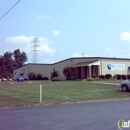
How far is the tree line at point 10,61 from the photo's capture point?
98.4 metres

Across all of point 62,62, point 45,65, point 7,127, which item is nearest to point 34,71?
point 45,65

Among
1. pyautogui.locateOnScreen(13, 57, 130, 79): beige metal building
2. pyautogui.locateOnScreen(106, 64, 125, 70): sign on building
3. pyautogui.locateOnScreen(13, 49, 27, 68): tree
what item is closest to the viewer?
pyautogui.locateOnScreen(13, 57, 130, 79): beige metal building

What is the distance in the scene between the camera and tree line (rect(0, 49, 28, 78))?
98438 millimetres

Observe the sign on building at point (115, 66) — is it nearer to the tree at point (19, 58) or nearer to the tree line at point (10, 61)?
the tree line at point (10, 61)

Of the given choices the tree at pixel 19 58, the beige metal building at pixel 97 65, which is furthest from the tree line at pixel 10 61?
the beige metal building at pixel 97 65

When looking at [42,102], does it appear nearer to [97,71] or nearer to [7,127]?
[7,127]

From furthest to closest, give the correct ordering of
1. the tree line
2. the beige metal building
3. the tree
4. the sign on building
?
the tree < the tree line < the sign on building < the beige metal building

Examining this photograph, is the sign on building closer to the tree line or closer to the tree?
the tree line

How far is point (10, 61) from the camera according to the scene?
108062 millimetres

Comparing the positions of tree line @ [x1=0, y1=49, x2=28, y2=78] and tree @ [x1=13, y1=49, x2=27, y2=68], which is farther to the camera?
tree @ [x1=13, y1=49, x2=27, y2=68]

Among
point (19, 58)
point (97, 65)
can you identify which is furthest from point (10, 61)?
point (97, 65)

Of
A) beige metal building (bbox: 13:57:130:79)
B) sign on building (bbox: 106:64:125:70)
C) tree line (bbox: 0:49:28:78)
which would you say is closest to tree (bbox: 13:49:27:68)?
tree line (bbox: 0:49:28:78)

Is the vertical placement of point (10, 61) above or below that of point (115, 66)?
above

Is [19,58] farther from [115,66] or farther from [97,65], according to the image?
[97,65]
